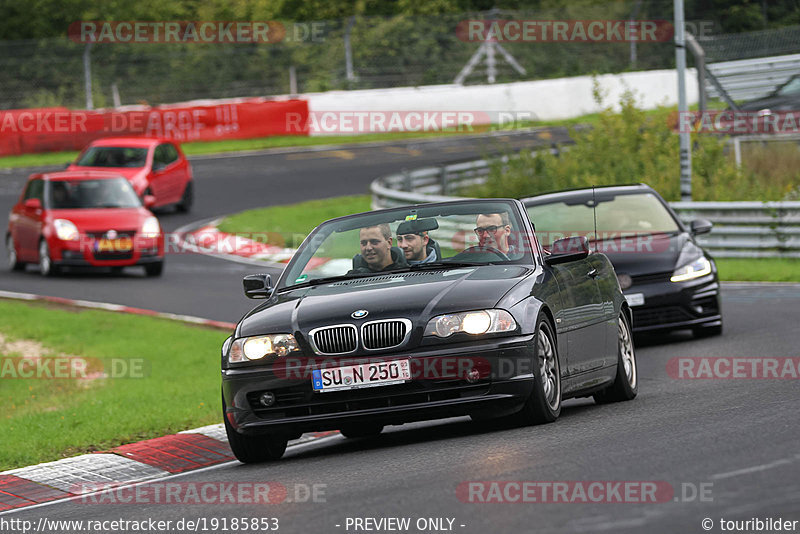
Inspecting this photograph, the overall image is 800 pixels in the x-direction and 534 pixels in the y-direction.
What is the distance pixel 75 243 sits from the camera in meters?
23.1

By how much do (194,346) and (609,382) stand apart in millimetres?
6891

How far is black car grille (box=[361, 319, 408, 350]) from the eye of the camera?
8312 mm

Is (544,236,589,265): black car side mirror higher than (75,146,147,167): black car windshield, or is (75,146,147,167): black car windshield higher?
(544,236,589,265): black car side mirror

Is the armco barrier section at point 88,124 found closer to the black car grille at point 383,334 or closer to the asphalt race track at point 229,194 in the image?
the asphalt race track at point 229,194

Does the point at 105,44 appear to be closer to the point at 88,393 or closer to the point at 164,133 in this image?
the point at 164,133

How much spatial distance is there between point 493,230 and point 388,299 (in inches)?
53.5

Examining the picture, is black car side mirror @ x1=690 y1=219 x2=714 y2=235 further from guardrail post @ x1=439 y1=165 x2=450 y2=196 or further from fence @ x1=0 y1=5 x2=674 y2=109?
fence @ x1=0 y1=5 x2=674 y2=109

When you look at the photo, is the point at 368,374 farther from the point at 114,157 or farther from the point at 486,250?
the point at 114,157

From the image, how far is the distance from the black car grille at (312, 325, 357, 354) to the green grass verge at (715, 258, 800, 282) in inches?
494

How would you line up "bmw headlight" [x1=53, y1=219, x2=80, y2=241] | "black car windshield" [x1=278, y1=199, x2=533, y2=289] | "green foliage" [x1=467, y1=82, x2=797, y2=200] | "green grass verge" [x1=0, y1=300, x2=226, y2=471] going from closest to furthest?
1. "black car windshield" [x1=278, y1=199, x2=533, y2=289]
2. "green grass verge" [x1=0, y1=300, x2=226, y2=471]
3. "bmw headlight" [x1=53, y1=219, x2=80, y2=241]
4. "green foliage" [x1=467, y1=82, x2=797, y2=200]

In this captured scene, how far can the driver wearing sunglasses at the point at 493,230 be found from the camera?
31.4ft

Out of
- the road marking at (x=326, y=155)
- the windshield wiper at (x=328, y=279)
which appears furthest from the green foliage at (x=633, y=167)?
the windshield wiper at (x=328, y=279)

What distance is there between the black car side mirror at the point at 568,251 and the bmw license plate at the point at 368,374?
5.43 ft

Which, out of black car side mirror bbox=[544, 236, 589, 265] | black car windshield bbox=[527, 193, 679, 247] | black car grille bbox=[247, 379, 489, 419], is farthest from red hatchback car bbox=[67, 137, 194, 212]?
black car grille bbox=[247, 379, 489, 419]
